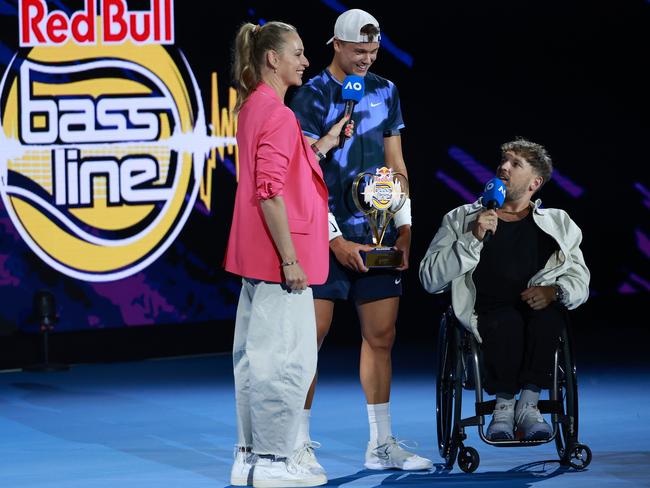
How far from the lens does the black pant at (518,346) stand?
441 centimetres

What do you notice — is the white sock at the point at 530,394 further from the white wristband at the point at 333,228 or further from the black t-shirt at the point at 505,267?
the white wristband at the point at 333,228

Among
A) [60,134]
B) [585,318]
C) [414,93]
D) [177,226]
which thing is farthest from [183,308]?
[585,318]

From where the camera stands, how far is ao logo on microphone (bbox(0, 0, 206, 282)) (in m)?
6.77

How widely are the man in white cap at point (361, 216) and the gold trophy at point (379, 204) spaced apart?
47 millimetres

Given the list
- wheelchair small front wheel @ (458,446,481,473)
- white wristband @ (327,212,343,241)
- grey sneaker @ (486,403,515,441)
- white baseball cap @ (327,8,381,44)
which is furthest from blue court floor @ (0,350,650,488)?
white baseball cap @ (327,8,381,44)

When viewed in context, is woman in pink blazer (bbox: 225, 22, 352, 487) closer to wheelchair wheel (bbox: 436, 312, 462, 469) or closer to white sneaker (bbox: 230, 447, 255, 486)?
white sneaker (bbox: 230, 447, 255, 486)

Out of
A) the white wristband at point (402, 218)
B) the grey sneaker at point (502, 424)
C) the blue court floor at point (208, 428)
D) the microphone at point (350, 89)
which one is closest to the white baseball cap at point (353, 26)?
the microphone at point (350, 89)

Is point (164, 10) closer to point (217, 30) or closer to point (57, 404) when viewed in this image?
point (217, 30)

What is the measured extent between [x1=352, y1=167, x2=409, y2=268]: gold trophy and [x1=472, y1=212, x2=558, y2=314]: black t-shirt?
288mm

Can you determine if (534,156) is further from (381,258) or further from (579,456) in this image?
(579,456)

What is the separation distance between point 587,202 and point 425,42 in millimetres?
1379

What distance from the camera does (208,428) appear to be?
5.48 meters

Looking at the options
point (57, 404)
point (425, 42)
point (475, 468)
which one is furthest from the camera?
point (425, 42)

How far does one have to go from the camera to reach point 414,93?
772 cm
